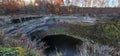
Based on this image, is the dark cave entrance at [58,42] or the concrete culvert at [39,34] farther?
the dark cave entrance at [58,42]

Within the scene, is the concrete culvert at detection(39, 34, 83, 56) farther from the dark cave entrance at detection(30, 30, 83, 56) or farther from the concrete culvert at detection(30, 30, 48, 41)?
the concrete culvert at detection(30, 30, 48, 41)

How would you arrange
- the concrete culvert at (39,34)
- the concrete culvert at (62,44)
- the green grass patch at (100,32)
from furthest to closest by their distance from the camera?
the concrete culvert at (62,44)
the green grass patch at (100,32)
the concrete culvert at (39,34)

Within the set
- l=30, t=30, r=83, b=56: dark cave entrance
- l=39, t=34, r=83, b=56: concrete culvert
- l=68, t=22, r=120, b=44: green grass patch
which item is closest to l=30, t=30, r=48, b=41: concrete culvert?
l=30, t=30, r=83, b=56: dark cave entrance

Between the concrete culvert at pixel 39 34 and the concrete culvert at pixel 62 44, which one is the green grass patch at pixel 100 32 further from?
the concrete culvert at pixel 39 34

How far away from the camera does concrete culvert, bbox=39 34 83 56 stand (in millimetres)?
18639

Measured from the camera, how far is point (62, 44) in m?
20.0

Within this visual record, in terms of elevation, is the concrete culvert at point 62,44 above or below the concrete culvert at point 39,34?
below

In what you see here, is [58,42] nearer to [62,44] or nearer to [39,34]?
[62,44]

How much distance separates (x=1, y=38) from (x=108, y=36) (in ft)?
30.2

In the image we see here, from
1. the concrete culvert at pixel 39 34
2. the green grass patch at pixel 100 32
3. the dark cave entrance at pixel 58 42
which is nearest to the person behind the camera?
the concrete culvert at pixel 39 34

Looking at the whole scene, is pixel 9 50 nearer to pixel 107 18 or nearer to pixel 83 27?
pixel 83 27

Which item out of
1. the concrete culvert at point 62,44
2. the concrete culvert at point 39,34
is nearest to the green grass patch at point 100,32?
the concrete culvert at point 62,44

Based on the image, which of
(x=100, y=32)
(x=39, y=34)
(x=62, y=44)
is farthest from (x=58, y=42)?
(x=100, y=32)

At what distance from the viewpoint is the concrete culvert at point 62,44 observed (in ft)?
61.2
